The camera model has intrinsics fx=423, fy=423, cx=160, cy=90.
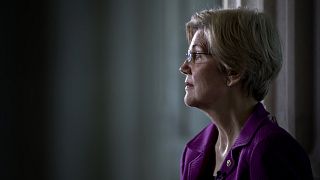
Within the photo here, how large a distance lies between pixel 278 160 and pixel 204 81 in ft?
0.95

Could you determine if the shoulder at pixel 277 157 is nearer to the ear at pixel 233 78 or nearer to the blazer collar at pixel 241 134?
the blazer collar at pixel 241 134

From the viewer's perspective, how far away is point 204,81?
1.15 m

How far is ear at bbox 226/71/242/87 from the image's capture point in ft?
3.72

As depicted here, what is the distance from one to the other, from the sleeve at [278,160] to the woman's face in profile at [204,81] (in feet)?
0.63

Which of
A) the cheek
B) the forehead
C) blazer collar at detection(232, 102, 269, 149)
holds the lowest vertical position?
blazer collar at detection(232, 102, 269, 149)

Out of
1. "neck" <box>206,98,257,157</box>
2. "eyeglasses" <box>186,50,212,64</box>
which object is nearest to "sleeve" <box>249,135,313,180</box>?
"neck" <box>206,98,257,157</box>

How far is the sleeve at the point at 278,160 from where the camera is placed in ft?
3.25

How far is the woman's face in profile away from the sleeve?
19 cm

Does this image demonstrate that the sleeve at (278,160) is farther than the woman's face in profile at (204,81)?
No

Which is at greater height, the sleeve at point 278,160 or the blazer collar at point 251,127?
the blazer collar at point 251,127

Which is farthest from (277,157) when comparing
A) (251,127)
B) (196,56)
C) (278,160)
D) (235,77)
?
(196,56)

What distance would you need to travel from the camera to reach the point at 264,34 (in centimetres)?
112

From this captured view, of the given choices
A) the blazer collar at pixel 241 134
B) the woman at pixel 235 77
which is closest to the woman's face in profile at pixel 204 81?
the woman at pixel 235 77

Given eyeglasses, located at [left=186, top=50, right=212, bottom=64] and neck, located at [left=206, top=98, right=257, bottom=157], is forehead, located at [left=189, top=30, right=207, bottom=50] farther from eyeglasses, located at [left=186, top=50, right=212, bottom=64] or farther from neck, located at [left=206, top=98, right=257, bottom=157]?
neck, located at [left=206, top=98, right=257, bottom=157]
